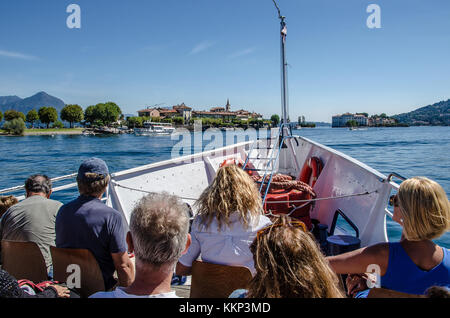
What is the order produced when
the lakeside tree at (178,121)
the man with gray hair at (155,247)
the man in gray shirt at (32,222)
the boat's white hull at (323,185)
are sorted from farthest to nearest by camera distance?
the lakeside tree at (178,121), the boat's white hull at (323,185), the man in gray shirt at (32,222), the man with gray hair at (155,247)

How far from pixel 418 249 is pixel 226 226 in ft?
3.56

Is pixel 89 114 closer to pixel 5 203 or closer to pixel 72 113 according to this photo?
pixel 72 113

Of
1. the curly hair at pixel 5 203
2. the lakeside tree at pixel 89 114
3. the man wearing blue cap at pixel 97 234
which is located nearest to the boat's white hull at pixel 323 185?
the man wearing blue cap at pixel 97 234

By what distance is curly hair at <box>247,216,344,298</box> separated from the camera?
101cm

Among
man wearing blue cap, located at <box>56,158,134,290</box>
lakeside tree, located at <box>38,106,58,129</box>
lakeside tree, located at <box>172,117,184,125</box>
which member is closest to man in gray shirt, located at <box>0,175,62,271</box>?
man wearing blue cap, located at <box>56,158,134,290</box>

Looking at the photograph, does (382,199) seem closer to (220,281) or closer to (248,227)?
(248,227)

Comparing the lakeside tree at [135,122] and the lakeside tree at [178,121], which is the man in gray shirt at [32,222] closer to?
the lakeside tree at [135,122]

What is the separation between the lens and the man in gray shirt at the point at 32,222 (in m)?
2.33

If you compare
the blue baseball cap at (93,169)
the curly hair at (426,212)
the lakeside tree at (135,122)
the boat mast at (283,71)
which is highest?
the lakeside tree at (135,122)

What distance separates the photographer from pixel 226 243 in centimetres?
197

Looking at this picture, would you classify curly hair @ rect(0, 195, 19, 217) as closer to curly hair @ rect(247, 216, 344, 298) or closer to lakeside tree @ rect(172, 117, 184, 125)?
curly hair @ rect(247, 216, 344, 298)

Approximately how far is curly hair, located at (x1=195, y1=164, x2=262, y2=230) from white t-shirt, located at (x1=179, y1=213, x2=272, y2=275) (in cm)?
4

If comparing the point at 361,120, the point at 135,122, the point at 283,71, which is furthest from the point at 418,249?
the point at 361,120
